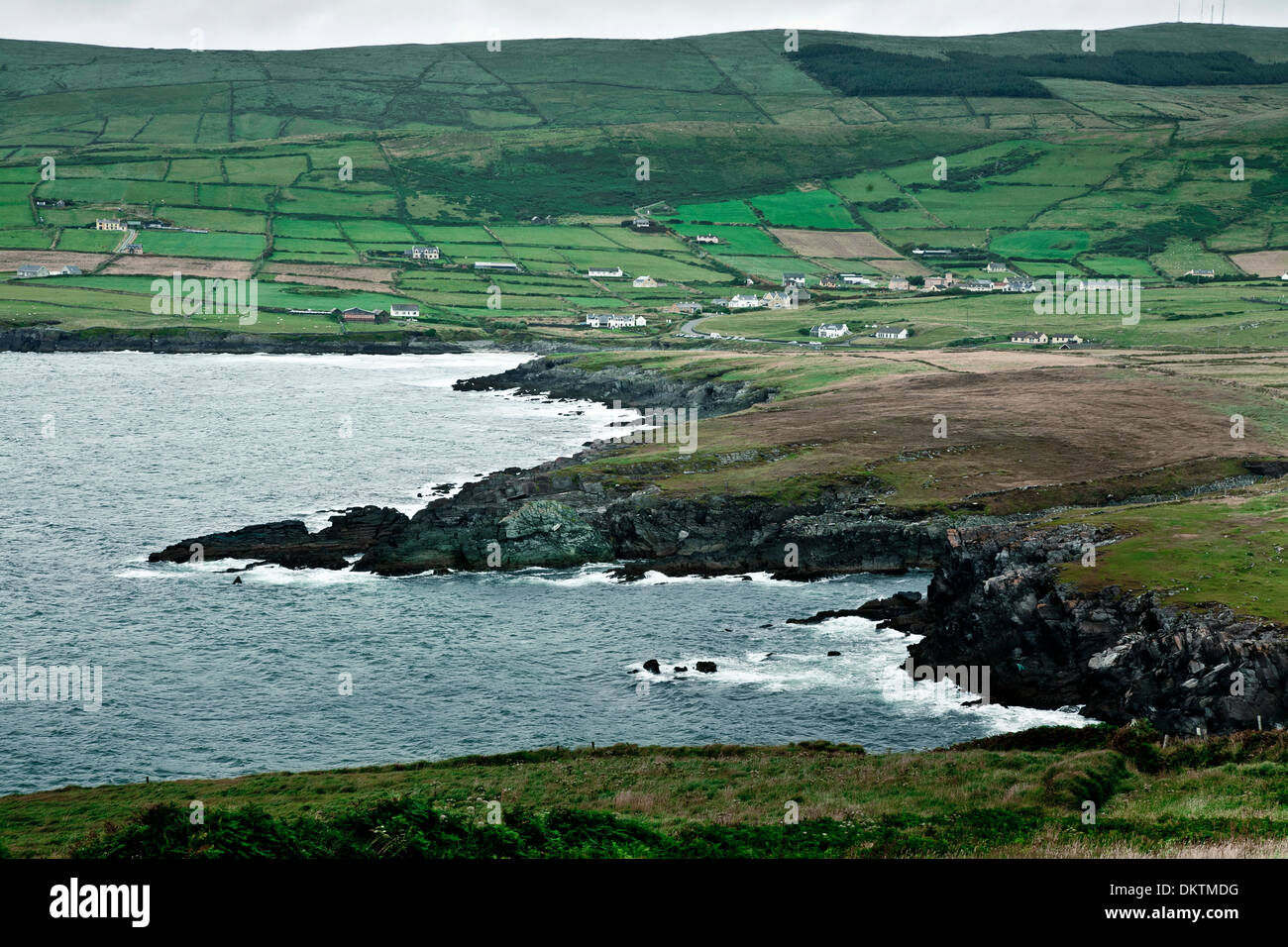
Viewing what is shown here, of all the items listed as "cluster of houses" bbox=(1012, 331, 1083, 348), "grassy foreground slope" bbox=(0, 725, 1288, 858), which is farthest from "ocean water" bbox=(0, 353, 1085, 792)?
"cluster of houses" bbox=(1012, 331, 1083, 348)

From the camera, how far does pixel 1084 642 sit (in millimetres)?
57531

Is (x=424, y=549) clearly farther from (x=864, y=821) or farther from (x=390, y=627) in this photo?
(x=864, y=821)

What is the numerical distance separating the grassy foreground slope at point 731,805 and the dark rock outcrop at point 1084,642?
7052 mm

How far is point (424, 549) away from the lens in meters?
Result: 83.7

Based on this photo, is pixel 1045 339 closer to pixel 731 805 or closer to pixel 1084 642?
pixel 1084 642

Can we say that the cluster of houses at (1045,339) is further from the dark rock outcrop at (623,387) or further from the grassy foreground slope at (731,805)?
the grassy foreground slope at (731,805)

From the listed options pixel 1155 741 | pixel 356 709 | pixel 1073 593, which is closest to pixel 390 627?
pixel 356 709

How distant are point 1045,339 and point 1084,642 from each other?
13641 cm

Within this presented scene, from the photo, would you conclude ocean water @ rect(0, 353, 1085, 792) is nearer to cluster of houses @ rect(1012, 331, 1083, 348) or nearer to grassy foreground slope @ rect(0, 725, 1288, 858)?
grassy foreground slope @ rect(0, 725, 1288, 858)

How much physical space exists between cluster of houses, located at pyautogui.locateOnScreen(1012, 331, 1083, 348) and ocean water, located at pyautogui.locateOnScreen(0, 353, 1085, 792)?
108 m

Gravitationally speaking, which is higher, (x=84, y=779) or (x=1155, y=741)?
(x=1155, y=741)

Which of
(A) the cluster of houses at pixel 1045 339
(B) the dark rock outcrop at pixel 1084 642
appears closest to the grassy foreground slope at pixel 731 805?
(B) the dark rock outcrop at pixel 1084 642

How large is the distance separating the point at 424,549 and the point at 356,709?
26731 millimetres

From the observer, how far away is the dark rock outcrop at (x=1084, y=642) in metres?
47.9
